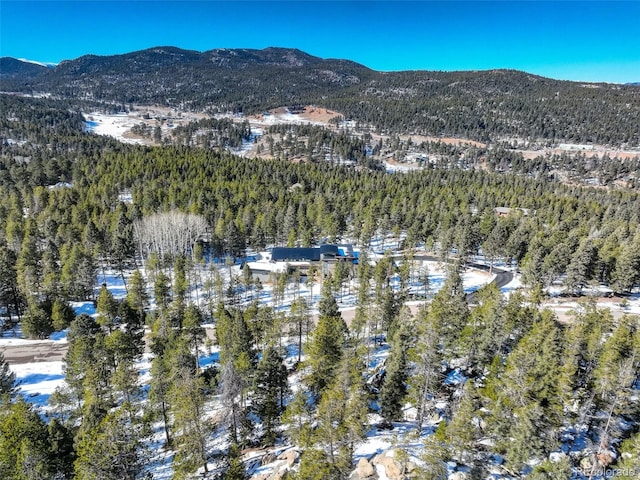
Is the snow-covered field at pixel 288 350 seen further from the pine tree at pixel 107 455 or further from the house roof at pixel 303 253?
the pine tree at pixel 107 455

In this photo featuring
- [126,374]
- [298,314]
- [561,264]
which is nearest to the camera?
[126,374]

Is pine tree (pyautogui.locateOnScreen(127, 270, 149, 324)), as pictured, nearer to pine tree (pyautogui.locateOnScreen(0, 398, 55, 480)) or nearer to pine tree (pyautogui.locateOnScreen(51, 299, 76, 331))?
pine tree (pyautogui.locateOnScreen(51, 299, 76, 331))

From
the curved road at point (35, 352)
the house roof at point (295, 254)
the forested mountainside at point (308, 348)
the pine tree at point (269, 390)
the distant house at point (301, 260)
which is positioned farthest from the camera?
the house roof at point (295, 254)

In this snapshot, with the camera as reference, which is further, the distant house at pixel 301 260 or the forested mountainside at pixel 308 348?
the distant house at pixel 301 260

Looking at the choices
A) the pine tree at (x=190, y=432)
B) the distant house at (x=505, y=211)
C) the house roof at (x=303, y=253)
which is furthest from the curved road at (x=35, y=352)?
the distant house at (x=505, y=211)

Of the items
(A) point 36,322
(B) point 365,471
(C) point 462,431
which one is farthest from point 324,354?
(A) point 36,322

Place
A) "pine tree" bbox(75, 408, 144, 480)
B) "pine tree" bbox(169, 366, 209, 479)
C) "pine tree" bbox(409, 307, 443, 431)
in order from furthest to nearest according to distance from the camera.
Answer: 1. "pine tree" bbox(409, 307, 443, 431)
2. "pine tree" bbox(169, 366, 209, 479)
3. "pine tree" bbox(75, 408, 144, 480)

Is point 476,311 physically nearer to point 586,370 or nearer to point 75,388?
point 586,370

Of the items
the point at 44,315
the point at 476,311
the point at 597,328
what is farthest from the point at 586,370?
the point at 44,315

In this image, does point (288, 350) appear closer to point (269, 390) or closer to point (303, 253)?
point (269, 390)

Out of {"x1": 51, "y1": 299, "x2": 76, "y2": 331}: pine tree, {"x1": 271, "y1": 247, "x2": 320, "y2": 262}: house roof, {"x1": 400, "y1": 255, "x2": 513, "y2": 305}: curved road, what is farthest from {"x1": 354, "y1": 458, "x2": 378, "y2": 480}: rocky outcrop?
{"x1": 271, "y1": 247, "x2": 320, "y2": 262}: house roof

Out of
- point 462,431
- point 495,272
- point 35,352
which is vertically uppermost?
point 462,431
